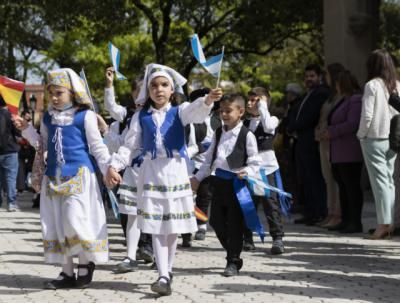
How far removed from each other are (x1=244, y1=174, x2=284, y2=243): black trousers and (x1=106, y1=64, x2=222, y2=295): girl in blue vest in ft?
8.20

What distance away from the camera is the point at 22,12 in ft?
92.8

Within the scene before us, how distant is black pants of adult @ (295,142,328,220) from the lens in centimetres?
1304

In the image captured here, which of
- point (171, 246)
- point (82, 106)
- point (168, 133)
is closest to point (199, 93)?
point (82, 106)

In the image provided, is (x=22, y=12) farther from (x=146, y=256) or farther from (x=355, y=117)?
(x=146, y=256)

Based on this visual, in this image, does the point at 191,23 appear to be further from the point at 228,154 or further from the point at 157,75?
the point at 157,75

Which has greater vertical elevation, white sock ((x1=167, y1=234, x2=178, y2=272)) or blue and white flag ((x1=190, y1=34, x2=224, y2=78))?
blue and white flag ((x1=190, y1=34, x2=224, y2=78))

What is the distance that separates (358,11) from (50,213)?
12.0 m

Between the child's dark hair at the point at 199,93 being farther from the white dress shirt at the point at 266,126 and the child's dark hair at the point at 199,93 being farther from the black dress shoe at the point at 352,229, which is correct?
the black dress shoe at the point at 352,229

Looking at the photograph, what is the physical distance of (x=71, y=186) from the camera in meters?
7.39

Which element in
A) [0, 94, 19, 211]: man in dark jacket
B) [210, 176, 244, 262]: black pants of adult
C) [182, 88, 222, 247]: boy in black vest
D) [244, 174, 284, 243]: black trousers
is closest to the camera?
[210, 176, 244, 262]: black pants of adult

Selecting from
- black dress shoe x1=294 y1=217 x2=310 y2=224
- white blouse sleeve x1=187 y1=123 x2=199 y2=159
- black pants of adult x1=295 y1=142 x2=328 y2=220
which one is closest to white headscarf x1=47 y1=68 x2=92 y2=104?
white blouse sleeve x1=187 y1=123 x2=199 y2=159

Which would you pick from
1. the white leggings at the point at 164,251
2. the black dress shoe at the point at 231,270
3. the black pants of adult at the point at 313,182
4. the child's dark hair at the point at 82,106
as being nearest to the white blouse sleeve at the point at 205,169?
the black dress shoe at the point at 231,270

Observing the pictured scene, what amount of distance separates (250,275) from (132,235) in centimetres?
129

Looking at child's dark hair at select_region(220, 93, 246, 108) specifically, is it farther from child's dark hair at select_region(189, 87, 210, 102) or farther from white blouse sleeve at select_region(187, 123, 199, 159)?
child's dark hair at select_region(189, 87, 210, 102)
